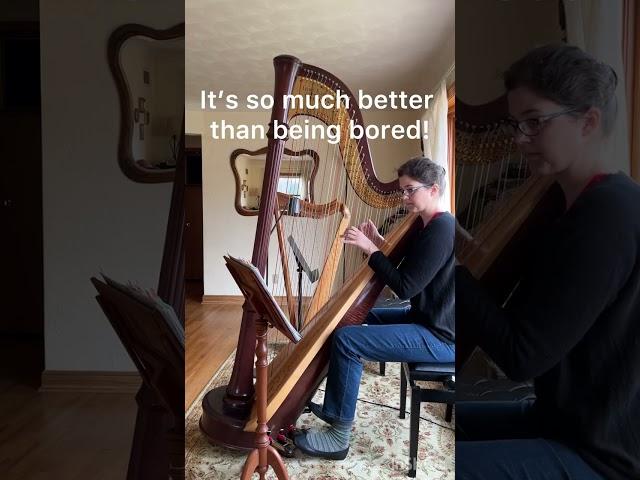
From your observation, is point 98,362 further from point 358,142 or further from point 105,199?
point 358,142

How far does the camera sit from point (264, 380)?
127 centimetres

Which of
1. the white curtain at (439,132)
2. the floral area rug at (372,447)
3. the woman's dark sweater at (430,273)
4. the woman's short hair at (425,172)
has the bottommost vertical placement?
the floral area rug at (372,447)

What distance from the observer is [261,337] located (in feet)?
4.18

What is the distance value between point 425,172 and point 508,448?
732mm

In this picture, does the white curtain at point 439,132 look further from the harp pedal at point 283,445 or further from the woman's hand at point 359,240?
the harp pedal at point 283,445

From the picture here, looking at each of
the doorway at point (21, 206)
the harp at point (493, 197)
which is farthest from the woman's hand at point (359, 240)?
the doorway at point (21, 206)

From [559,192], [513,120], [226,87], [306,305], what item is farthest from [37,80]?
[559,192]

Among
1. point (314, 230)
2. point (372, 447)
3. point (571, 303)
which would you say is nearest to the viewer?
point (571, 303)

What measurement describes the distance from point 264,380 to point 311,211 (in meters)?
0.44

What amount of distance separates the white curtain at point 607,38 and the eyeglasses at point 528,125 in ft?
0.49

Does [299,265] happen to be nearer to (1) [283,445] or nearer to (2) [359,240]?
(2) [359,240]

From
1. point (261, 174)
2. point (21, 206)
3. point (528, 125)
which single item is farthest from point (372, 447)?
point (21, 206)

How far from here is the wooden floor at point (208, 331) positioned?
4.50 ft

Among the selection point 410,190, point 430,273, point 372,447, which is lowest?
point 372,447
